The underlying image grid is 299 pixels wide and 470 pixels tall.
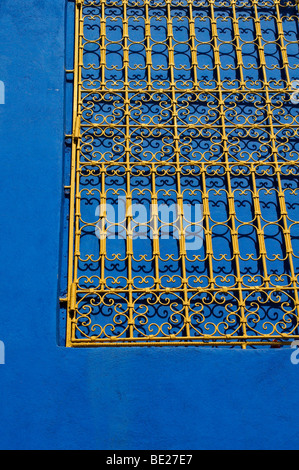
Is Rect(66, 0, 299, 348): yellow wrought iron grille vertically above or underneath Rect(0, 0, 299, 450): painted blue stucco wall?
above

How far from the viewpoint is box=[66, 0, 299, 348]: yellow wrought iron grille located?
420 cm

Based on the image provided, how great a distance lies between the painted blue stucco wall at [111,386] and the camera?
3.77m

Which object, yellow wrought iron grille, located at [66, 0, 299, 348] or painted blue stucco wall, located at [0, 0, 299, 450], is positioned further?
yellow wrought iron grille, located at [66, 0, 299, 348]

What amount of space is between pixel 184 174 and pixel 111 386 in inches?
61.1

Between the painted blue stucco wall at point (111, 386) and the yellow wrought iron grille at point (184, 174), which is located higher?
the yellow wrought iron grille at point (184, 174)

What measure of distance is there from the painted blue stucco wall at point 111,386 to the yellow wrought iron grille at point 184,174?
0.18 metres

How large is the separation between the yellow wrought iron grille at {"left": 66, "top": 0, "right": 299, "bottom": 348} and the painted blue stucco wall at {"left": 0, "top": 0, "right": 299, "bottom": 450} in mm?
177

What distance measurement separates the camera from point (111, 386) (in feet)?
12.6

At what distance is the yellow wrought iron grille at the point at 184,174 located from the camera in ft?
13.8

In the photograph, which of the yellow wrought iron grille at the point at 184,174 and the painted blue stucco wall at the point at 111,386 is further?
the yellow wrought iron grille at the point at 184,174

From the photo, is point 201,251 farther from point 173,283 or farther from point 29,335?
point 29,335

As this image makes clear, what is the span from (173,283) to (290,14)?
2.47 m

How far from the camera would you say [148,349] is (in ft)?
12.9
